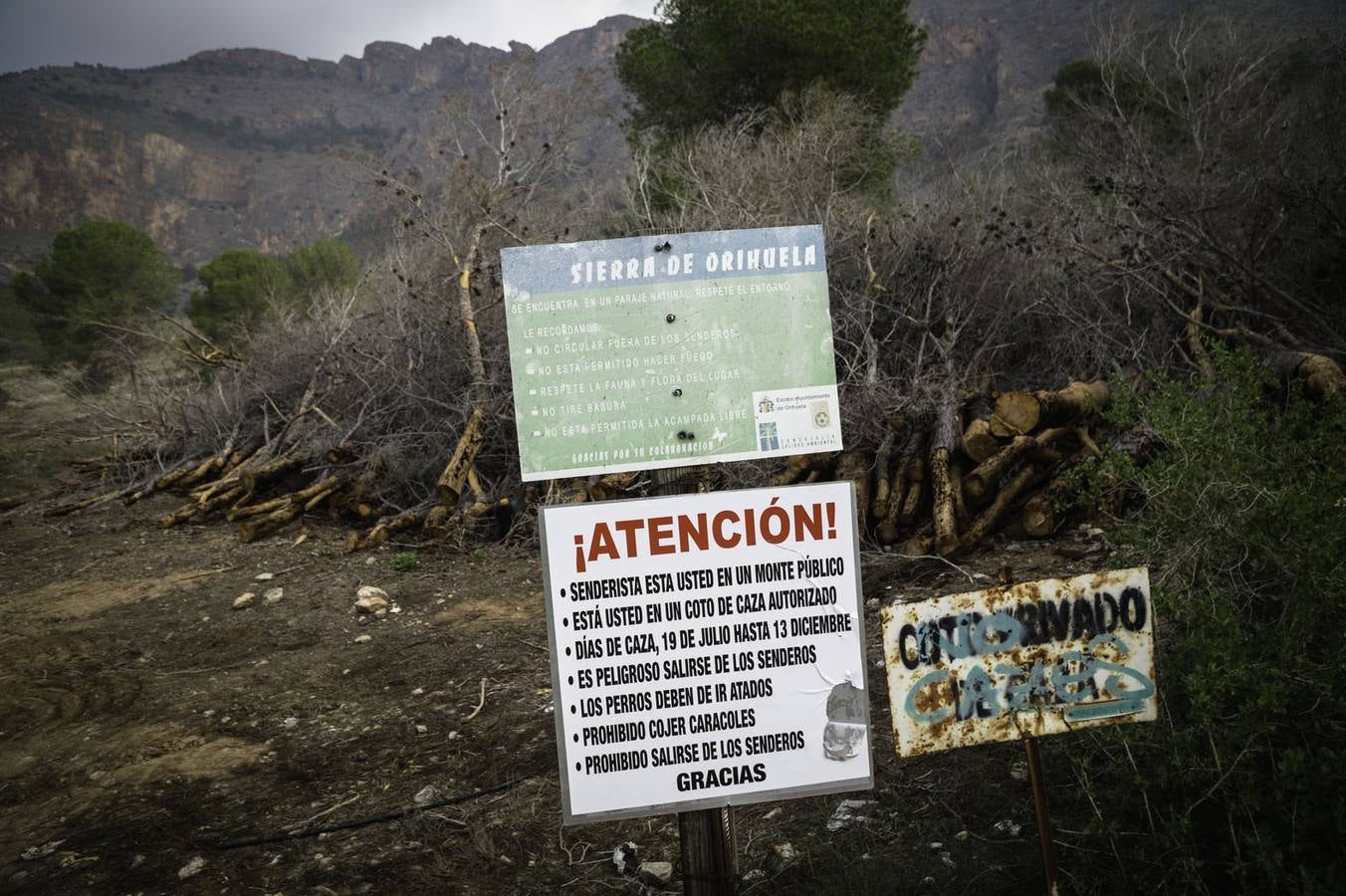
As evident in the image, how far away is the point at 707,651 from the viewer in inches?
83.8

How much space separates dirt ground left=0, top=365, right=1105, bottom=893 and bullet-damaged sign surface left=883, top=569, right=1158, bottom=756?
1.62 ft

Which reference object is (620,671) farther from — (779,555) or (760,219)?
(760,219)

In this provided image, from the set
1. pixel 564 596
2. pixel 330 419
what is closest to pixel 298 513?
pixel 330 419

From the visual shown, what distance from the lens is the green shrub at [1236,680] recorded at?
2158mm

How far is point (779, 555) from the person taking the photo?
2.13 m

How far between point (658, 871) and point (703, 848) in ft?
2.63

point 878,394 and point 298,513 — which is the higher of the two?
point 878,394

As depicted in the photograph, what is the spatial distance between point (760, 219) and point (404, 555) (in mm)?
5276

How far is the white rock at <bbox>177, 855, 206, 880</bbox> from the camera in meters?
3.09

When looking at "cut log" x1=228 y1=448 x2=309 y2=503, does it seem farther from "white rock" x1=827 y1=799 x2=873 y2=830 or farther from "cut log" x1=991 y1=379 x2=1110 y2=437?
"white rock" x1=827 y1=799 x2=873 y2=830

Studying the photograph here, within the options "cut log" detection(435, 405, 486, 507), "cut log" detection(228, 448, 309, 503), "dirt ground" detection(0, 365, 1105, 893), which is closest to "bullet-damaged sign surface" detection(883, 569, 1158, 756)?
"dirt ground" detection(0, 365, 1105, 893)

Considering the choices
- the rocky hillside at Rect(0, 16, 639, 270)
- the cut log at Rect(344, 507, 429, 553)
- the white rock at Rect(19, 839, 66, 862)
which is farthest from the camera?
the rocky hillside at Rect(0, 16, 639, 270)

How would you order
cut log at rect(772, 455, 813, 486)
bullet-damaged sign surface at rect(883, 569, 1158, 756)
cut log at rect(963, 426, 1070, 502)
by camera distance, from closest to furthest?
bullet-damaged sign surface at rect(883, 569, 1158, 756) < cut log at rect(963, 426, 1070, 502) < cut log at rect(772, 455, 813, 486)

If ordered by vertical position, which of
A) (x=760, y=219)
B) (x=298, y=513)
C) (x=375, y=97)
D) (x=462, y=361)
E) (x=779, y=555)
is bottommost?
(x=298, y=513)
